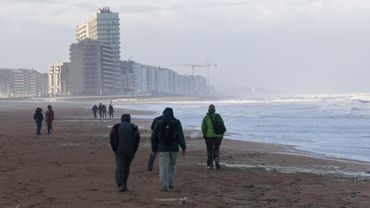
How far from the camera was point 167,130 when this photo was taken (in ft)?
34.2

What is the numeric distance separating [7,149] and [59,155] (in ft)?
8.05

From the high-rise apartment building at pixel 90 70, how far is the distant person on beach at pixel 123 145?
165 meters

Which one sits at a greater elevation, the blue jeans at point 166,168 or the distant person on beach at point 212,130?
the distant person on beach at point 212,130

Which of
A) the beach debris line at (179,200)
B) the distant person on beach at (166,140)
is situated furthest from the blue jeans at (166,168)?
the beach debris line at (179,200)

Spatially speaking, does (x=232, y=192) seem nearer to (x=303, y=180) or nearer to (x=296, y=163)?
(x=303, y=180)

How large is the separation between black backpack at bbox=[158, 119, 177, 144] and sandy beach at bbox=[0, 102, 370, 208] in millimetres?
820

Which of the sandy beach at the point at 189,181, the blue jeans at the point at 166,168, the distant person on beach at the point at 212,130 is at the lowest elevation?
the sandy beach at the point at 189,181

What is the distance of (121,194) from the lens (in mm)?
10000

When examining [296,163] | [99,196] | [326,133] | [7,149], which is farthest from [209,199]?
[326,133]

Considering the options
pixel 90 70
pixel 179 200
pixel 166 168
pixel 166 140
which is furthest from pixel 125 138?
pixel 90 70

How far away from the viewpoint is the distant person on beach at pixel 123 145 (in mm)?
10258

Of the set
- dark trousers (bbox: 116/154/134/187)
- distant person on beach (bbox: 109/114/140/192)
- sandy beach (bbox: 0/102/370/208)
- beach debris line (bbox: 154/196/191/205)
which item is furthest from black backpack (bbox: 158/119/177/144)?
beach debris line (bbox: 154/196/191/205)

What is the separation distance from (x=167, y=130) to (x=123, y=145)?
29.0 inches

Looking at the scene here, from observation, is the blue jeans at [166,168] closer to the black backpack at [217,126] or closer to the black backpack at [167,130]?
the black backpack at [167,130]
